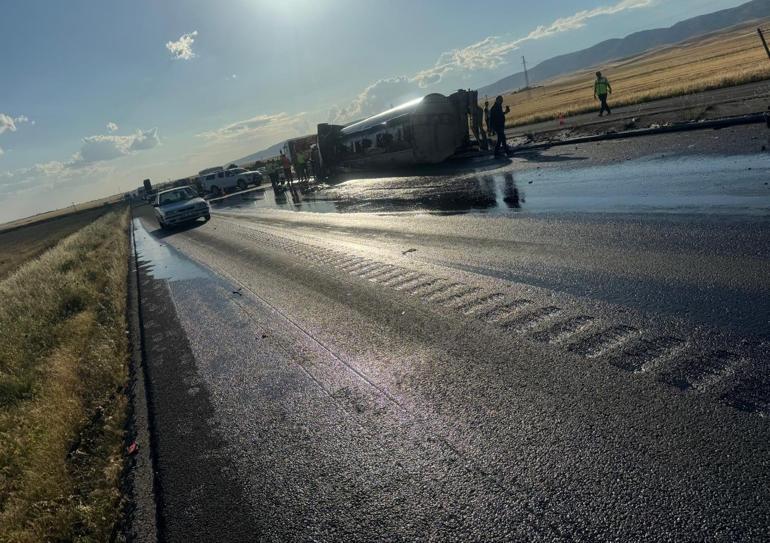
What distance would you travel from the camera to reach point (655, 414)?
3250mm

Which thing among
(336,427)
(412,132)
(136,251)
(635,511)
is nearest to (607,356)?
(635,511)

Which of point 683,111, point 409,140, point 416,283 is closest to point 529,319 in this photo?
point 416,283

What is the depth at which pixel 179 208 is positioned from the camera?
75.4 feet

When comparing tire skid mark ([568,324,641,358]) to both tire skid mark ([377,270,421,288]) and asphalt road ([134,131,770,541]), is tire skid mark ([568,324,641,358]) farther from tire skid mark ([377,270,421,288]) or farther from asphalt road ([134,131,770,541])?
tire skid mark ([377,270,421,288])

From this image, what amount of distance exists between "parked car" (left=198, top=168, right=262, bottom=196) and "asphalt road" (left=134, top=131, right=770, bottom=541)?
131 feet

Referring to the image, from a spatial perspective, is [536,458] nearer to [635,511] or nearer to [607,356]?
[635,511]

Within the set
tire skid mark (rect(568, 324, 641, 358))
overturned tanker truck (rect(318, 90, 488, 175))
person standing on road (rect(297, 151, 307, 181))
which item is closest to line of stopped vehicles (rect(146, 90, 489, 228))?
overturned tanker truck (rect(318, 90, 488, 175))

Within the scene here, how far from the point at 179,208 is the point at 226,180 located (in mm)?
24821

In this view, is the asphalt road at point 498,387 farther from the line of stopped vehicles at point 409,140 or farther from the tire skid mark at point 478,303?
the line of stopped vehicles at point 409,140

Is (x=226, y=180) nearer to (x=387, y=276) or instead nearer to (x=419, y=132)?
(x=419, y=132)

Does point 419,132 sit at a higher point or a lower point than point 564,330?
higher

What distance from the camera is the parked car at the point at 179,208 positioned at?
2289 centimetres

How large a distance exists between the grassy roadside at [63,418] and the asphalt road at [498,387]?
0.44 m

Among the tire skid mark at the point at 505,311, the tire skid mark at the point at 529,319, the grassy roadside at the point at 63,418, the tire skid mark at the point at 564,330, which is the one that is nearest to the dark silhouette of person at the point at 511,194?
the tire skid mark at the point at 505,311
